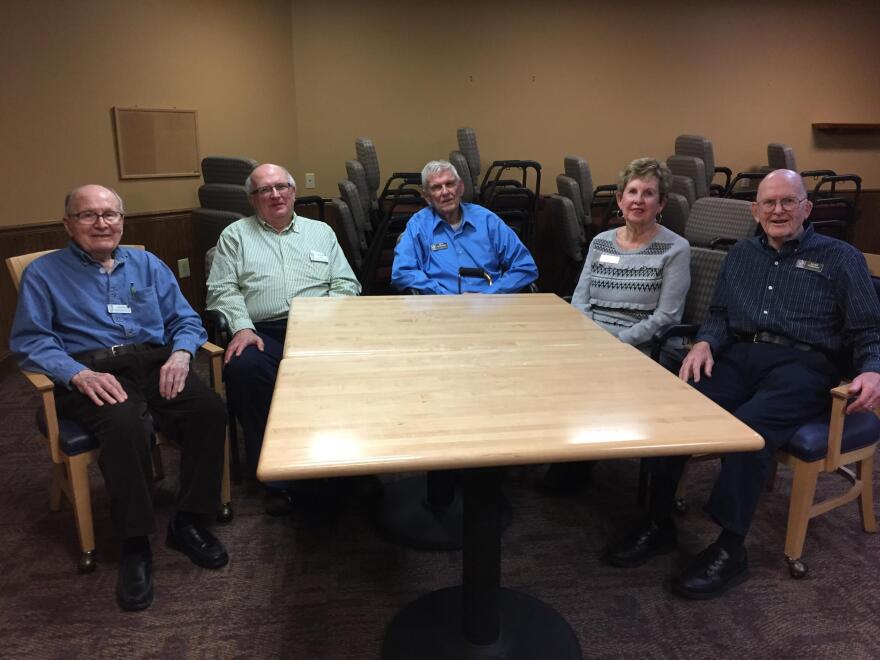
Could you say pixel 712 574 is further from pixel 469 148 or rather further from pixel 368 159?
pixel 469 148

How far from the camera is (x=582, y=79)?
6.18 meters

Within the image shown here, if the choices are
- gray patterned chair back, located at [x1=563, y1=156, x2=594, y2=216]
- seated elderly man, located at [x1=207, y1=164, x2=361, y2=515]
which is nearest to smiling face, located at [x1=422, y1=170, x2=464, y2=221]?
seated elderly man, located at [x1=207, y1=164, x2=361, y2=515]

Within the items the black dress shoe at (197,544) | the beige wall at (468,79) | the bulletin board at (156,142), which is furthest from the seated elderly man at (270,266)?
the bulletin board at (156,142)

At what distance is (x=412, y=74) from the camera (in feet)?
19.1

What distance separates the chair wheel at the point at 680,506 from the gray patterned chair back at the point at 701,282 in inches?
26.3

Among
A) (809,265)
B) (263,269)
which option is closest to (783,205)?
(809,265)

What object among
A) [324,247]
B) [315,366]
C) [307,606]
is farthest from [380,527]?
[324,247]

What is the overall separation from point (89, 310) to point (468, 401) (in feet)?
4.59

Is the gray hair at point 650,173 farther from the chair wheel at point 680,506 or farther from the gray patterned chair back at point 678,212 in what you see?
the gray patterned chair back at point 678,212

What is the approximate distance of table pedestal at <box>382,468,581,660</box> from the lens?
60.8 inches

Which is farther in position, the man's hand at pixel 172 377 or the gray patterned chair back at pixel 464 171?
the gray patterned chair back at pixel 464 171

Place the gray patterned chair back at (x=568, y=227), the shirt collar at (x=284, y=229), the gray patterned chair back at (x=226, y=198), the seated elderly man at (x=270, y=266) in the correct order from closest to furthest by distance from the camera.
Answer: the seated elderly man at (x=270, y=266)
the shirt collar at (x=284, y=229)
the gray patterned chair back at (x=226, y=198)
the gray patterned chair back at (x=568, y=227)

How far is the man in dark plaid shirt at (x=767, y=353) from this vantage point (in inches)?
75.4

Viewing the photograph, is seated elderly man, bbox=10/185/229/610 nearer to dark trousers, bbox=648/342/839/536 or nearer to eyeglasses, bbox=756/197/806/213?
dark trousers, bbox=648/342/839/536
